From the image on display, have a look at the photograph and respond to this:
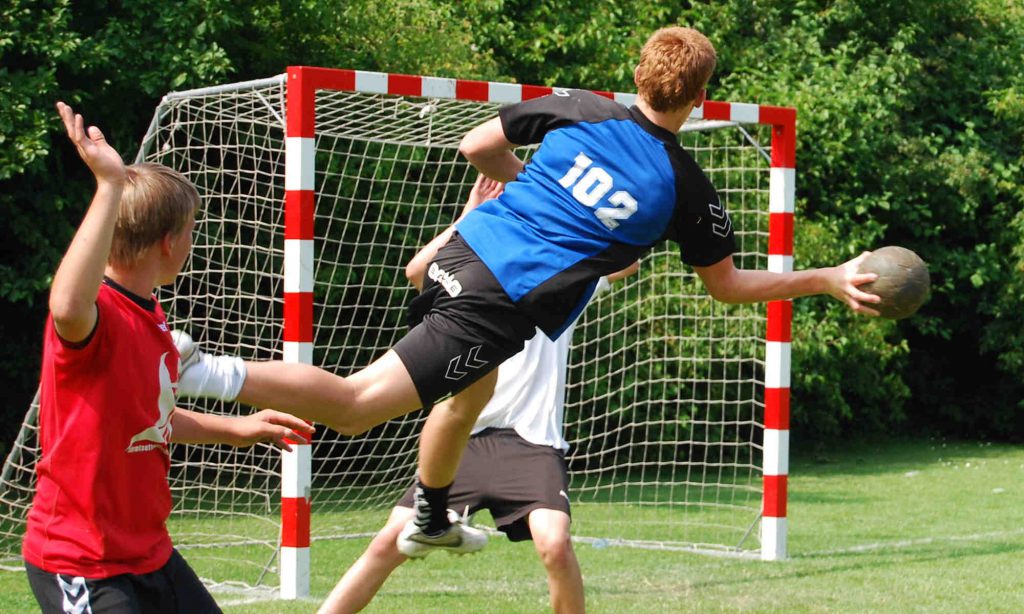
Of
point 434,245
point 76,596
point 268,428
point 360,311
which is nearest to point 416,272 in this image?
point 434,245

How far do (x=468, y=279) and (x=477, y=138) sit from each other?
0.65 m

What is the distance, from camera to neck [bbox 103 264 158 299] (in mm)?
3176

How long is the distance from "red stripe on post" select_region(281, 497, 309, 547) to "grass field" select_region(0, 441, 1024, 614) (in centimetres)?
32

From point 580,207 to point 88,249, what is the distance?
1748mm

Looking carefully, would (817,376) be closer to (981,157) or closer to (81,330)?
(981,157)

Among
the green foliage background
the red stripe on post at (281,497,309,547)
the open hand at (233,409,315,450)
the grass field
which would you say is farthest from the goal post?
the open hand at (233,409,315,450)

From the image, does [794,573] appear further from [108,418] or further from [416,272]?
[108,418]

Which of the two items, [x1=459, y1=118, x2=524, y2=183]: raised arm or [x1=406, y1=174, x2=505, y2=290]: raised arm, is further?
[x1=406, y1=174, x2=505, y2=290]: raised arm

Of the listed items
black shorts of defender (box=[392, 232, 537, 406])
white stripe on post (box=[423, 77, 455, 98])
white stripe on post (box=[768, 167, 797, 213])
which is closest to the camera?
black shorts of defender (box=[392, 232, 537, 406])

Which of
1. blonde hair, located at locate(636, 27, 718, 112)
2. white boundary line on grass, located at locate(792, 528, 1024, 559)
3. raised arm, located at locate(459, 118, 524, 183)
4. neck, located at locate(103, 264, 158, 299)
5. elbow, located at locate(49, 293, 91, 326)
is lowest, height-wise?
white boundary line on grass, located at locate(792, 528, 1024, 559)

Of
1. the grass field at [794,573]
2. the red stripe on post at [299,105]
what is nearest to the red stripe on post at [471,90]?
the red stripe on post at [299,105]

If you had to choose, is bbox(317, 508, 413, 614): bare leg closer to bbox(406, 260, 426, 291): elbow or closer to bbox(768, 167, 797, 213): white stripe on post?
bbox(406, 260, 426, 291): elbow

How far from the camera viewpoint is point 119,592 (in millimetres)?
3029

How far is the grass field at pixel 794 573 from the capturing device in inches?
260
